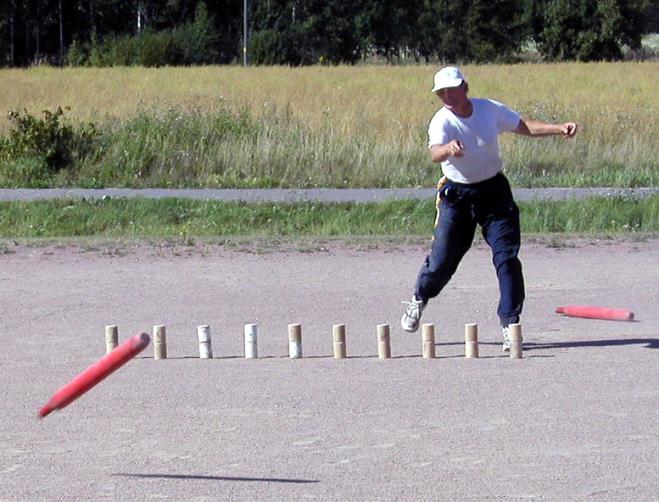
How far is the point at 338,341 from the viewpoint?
816 cm

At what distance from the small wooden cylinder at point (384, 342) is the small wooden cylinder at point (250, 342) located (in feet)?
2.54

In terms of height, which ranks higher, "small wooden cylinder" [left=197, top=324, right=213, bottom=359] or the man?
the man

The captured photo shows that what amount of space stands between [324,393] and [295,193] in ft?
32.4

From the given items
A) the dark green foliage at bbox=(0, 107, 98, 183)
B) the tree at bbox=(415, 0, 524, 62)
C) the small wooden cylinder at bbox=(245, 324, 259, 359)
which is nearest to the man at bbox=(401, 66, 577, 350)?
the small wooden cylinder at bbox=(245, 324, 259, 359)

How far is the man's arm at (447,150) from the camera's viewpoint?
25.1 feet

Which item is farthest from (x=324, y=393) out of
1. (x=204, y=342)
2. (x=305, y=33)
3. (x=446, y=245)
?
(x=305, y=33)

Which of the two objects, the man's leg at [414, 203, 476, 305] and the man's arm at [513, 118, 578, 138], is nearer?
the man's arm at [513, 118, 578, 138]

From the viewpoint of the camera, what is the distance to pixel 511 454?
6.03m

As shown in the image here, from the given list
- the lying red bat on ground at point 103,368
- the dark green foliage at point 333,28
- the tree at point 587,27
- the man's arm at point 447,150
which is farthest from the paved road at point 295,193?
the tree at point 587,27

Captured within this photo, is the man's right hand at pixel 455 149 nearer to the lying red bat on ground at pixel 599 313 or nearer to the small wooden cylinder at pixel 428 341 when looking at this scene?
the small wooden cylinder at pixel 428 341

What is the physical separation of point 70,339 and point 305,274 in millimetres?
3052

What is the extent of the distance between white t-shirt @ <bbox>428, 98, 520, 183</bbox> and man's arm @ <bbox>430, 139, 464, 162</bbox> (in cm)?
7

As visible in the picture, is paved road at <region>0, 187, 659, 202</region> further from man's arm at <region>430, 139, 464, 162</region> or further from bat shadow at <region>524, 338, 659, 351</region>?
man's arm at <region>430, 139, 464, 162</region>

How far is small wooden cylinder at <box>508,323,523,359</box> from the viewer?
26.4 feet
